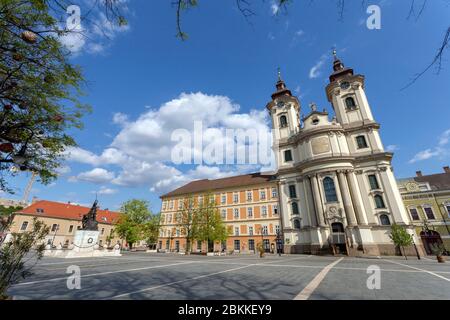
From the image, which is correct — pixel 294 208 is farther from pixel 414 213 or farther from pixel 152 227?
pixel 152 227

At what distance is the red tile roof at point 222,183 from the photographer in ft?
133

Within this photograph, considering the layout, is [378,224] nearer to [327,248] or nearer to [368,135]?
[327,248]

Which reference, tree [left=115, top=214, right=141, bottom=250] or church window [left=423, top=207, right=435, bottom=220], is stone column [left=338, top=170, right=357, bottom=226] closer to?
church window [left=423, top=207, right=435, bottom=220]

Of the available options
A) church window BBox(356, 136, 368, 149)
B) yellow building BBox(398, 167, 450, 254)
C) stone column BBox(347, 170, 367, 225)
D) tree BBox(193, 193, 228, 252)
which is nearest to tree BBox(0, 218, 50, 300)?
tree BBox(193, 193, 228, 252)

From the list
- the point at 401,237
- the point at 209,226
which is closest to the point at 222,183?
the point at 209,226

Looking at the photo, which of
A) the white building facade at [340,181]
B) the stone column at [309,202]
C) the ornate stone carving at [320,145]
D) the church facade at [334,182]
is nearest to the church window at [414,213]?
the church facade at [334,182]

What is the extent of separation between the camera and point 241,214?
127 ft

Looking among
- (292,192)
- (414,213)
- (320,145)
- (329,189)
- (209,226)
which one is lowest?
(209,226)

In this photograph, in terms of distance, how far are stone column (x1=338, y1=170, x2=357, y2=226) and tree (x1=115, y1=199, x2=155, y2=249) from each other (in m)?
37.3

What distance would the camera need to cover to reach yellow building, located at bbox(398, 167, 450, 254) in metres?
30.3

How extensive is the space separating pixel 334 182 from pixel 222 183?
24.6 m

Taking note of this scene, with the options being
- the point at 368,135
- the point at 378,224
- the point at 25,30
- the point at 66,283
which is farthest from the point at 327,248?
the point at 25,30

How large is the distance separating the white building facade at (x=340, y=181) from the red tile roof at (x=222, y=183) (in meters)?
7.04
